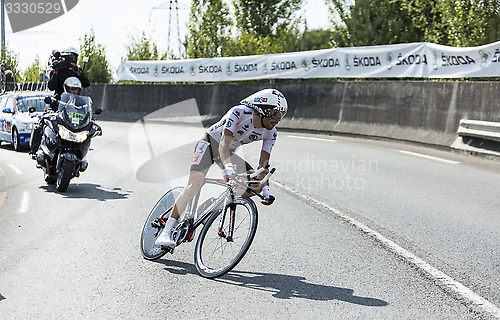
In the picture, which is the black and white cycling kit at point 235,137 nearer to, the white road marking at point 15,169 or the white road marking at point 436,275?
the white road marking at point 436,275

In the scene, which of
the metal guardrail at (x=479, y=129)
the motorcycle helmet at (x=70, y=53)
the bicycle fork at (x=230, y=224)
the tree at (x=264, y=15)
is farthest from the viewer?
the tree at (x=264, y=15)

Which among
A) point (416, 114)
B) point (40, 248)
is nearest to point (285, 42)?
point (416, 114)

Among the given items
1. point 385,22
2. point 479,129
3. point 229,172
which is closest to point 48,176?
point 229,172

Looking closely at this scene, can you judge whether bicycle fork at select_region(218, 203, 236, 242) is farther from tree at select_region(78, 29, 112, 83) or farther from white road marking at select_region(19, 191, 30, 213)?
tree at select_region(78, 29, 112, 83)

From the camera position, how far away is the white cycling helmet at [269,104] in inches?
208

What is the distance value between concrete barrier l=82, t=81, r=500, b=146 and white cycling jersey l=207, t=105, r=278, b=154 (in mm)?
10262

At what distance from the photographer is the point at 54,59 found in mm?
11352

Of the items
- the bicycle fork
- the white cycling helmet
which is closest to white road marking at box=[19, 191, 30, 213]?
the bicycle fork

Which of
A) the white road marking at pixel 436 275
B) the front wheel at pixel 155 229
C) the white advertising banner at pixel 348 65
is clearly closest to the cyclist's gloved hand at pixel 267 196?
the front wheel at pixel 155 229

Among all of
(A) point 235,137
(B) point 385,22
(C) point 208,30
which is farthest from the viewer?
(C) point 208,30

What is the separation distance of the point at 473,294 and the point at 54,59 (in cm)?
850

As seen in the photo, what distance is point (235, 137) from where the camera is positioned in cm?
578

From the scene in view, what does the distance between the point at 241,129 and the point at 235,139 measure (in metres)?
0.18

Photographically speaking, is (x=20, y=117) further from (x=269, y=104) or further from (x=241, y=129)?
(x=269, y=104)
